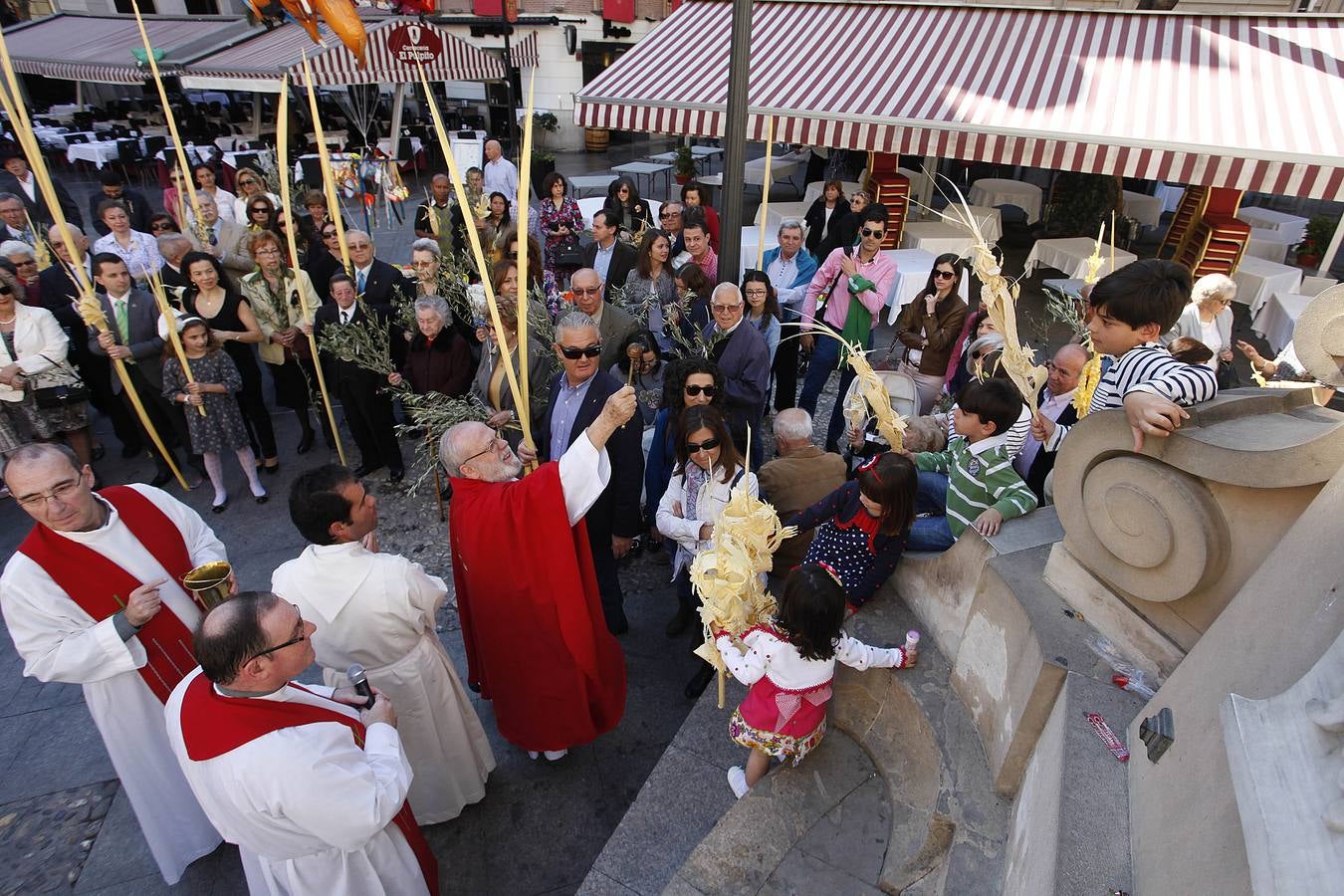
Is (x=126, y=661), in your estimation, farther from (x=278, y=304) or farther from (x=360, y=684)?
(x=278, y=304)

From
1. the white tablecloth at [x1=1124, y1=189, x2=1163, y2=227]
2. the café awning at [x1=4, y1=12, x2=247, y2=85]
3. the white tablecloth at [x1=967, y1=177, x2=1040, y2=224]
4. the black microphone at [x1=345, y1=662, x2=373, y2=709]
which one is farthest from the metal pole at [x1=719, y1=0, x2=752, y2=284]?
the café awning at [x1=4, y1=12, x2=247, y2=85]

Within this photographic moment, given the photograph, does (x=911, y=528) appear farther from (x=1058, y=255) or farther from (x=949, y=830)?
(x=1058, y=255)

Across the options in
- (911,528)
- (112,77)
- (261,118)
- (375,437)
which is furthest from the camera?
(261,118)

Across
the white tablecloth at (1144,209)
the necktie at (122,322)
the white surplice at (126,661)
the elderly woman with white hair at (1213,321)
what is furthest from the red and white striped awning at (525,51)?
the white surplice at (126,661)

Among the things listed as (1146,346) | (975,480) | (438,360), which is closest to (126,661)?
(438,360)

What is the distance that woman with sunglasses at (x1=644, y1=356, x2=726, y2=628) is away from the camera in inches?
145

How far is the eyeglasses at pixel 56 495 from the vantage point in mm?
2455

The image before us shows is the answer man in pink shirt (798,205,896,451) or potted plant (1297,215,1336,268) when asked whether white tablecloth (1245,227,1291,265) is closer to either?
potted plant (1297,215,1336,268)

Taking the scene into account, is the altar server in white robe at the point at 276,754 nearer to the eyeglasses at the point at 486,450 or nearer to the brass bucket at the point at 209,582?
the brass bucket at the point at 209,582

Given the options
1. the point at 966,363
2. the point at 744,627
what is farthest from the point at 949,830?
the point at 966,363

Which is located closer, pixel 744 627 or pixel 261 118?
pixel 744 627

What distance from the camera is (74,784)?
3342mm

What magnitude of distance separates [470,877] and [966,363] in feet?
12.6

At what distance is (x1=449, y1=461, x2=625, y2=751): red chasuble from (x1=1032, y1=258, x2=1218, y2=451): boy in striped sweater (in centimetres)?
196
